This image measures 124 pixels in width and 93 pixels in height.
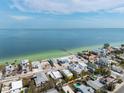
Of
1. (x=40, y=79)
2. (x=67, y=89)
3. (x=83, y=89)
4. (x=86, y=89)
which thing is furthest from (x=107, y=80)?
(x=40, y=79)

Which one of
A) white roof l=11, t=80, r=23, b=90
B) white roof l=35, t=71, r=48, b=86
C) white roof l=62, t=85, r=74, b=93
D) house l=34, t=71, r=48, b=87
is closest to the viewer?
white roof l=62, t=85, r=74, b=93

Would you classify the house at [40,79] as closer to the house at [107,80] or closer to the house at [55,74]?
the house at [55,74]

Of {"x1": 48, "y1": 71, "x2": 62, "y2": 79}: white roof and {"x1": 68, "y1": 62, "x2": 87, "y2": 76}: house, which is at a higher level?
{"x1": 68, "y1": 62, "x2": 87, "y2": 76}: house

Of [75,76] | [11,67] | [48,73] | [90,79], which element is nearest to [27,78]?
[48,73]

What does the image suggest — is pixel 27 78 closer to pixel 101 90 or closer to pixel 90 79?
pixel 90 79

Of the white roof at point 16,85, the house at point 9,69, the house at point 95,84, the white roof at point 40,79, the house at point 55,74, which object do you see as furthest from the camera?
the house at point 9,69

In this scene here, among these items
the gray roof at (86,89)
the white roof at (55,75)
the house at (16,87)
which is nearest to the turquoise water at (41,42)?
the white roof at (55,75)

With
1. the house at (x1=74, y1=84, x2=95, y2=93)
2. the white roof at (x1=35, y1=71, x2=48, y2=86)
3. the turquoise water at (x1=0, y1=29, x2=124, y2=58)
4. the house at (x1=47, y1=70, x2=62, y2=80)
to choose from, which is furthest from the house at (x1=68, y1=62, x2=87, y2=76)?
the turquoise water at (x1=0, y1=29, x2=124, y2=58)

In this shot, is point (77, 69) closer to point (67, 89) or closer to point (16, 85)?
point (67, 89)

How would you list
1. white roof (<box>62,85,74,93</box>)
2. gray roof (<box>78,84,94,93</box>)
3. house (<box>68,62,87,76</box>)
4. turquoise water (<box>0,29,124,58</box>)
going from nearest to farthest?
gray roof (<box>78,84,94,93</box>) → white roof (<box>62,85,74,93</box>) → house (<box>68,62,87,76</box>) → turquoise water (<box>0,29,124,58</box>)

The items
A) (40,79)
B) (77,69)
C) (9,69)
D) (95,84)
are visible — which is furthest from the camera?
(9,69)

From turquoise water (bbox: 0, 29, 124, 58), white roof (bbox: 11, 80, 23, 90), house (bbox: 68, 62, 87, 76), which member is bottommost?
white roof (bbox: 11, 80, 23, 90)

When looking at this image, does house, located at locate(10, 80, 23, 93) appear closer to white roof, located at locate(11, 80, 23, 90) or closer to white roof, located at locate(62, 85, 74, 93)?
white roof, located at locate(11, 80, 23, 90)
